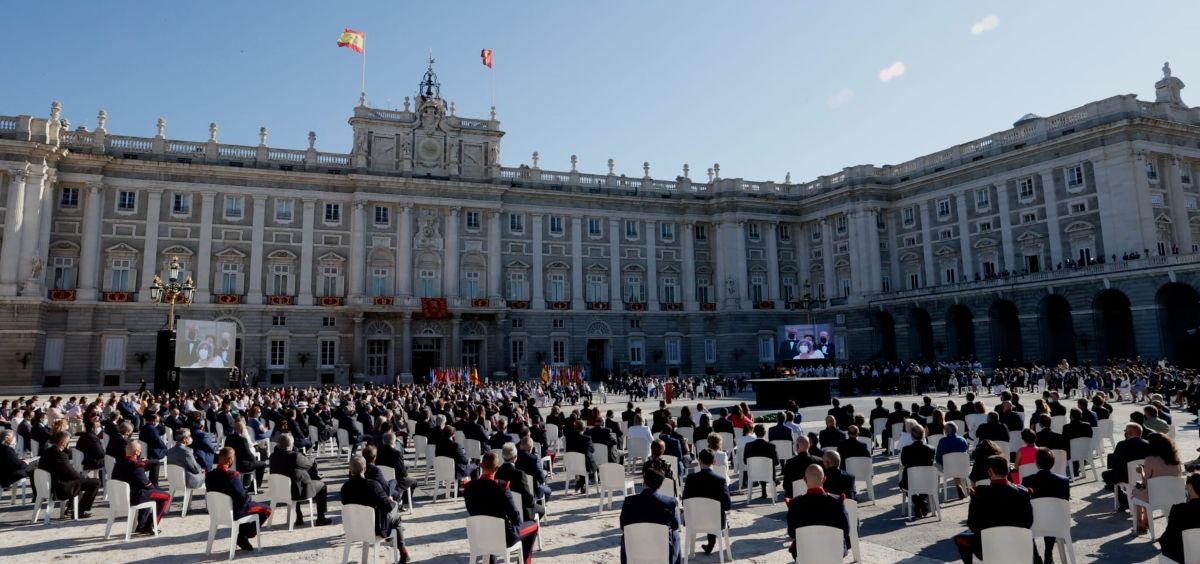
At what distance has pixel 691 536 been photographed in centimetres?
874

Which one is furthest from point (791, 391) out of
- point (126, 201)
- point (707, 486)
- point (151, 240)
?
point (126, 201)

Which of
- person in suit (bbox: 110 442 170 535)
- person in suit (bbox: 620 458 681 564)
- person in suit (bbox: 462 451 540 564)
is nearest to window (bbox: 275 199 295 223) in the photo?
person in suit (bbox: 110 442 170 535)

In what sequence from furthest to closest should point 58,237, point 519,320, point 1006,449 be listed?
point 519,320
point 58,237
point 1006,449

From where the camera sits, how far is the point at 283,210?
47.0 m

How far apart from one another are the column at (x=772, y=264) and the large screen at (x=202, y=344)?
38.8 metres

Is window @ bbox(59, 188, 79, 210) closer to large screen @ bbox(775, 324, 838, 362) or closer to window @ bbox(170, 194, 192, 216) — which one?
window @ bbox(170, 194, 192, 216)

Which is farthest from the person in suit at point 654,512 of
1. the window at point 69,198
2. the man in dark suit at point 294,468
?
the window at point 69,198

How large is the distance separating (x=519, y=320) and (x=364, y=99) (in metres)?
18.4

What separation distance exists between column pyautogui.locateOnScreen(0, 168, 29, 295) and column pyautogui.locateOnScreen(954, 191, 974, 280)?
56.8 m

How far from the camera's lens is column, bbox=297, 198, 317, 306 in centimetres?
4662

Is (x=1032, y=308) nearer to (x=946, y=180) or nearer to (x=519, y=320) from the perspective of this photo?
(x=946, y=180)

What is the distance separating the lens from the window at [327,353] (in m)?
46.2

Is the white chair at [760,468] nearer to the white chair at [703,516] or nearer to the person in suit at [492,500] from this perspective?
the white chair at [703,516]

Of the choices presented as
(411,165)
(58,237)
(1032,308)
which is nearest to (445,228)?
(411,165)
